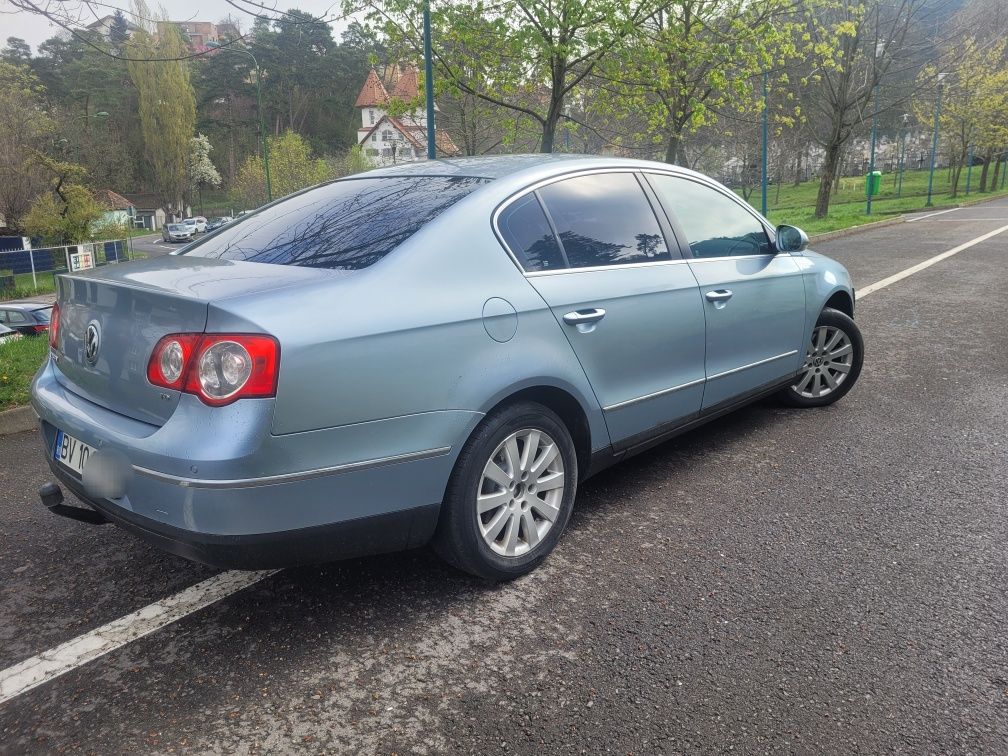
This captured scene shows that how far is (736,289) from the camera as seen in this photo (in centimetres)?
418

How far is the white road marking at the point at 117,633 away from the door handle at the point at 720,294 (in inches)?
94.4

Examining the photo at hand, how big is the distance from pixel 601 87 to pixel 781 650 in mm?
15534

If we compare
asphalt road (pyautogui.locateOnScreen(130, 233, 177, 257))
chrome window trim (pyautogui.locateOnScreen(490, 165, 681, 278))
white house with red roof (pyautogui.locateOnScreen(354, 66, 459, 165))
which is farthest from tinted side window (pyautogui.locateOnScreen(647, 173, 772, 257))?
asphalt road (pyautogui.locateOnScreen(130, 233, 177, 257))

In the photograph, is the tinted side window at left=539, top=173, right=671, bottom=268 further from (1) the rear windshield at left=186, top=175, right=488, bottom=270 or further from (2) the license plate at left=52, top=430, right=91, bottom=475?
(2) the license plate at left=52, top=430, right=91, bottom=475

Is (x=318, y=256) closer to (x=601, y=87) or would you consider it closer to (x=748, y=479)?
(x=748, y=479)

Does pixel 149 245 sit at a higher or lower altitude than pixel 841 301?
lower

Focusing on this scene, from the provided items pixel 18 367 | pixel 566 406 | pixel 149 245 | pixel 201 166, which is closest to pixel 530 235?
pixel 566 406

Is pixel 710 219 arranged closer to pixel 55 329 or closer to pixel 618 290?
pixel 618 290

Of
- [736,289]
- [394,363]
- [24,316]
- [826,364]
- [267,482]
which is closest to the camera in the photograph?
[267,482]

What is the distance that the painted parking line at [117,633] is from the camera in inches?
97.0

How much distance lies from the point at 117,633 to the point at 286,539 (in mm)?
789

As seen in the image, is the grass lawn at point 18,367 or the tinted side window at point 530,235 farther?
the grass lawn at point 18,367

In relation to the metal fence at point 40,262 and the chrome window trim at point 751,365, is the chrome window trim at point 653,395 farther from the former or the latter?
the metal fence at point 40,262

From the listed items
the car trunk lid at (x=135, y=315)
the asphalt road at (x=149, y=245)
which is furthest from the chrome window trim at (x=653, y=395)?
the asphalt road at (x=149, y=245)
